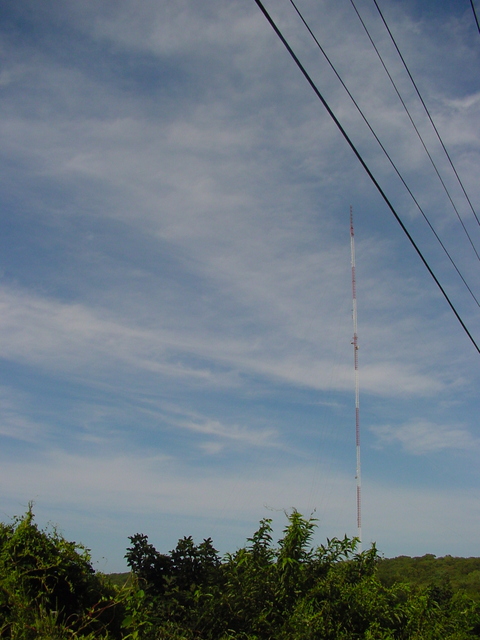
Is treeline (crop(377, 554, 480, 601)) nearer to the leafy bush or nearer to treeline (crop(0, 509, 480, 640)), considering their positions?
treeline (crop(0, 509, 480, 640))

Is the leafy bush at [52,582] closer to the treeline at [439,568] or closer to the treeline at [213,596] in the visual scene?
the treeline at [213,596]

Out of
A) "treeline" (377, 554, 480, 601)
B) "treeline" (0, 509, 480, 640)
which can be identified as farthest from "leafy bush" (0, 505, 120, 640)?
"treeline" (377, 554, 480, 601)

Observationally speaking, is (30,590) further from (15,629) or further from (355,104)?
(355,104)

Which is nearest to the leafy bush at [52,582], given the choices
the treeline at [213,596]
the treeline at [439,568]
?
the treeline at [213,596]

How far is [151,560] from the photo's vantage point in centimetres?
1204

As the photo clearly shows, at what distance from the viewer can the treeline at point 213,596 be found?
748 cm

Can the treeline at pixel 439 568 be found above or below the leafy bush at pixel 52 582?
below

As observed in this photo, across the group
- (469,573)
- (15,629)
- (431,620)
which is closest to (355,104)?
(15,629)

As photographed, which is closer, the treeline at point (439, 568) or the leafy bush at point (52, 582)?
the leafy bush at point (52, 582)

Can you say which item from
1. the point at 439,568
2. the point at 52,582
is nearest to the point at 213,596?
the point at 52,582

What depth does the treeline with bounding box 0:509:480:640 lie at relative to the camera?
7.48m

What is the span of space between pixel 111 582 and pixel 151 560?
11.6 feet

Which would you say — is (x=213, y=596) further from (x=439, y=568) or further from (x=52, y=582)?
(x=439, y=568)

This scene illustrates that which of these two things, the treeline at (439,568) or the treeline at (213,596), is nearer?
the treeline at (213,596)
